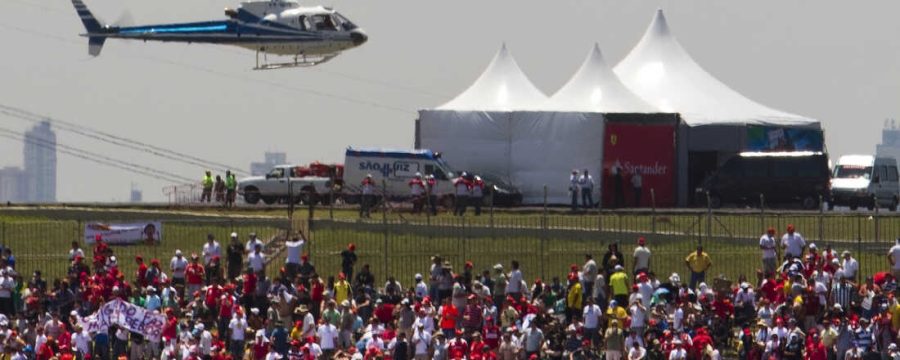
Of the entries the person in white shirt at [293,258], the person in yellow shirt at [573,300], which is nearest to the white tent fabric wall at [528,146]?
the person in white shirt at [293,258]

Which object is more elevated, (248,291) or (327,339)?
(248,291)

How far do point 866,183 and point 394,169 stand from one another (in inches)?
501

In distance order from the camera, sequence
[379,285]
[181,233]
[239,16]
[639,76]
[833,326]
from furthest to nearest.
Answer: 1. [239,16]
2. [639,76]
3. [181,233]
4. [379,285]
5. [833,326]

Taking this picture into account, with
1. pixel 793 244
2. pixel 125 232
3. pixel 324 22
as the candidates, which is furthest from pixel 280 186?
pixel 793 244

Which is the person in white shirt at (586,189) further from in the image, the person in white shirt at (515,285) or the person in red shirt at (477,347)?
the person in red shirt at (477,347)

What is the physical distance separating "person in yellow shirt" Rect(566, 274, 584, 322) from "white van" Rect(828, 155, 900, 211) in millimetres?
23693

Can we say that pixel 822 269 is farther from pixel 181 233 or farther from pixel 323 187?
pixel 323 187

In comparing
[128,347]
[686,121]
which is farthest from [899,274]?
[686,121]

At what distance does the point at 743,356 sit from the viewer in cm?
4322

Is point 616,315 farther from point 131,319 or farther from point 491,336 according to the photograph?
point 131,319

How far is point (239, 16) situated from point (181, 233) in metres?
22.4

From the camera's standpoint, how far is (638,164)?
68000mm

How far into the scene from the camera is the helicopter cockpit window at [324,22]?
252ft

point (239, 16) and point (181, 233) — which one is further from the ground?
point (239, 16)
